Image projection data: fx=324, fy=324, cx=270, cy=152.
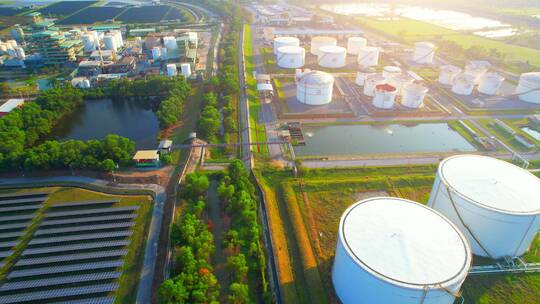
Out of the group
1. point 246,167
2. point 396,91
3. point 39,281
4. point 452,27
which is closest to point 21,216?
point 39,281

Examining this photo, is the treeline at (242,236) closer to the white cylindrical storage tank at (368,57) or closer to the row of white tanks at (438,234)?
the row of white tanks at (438,234)

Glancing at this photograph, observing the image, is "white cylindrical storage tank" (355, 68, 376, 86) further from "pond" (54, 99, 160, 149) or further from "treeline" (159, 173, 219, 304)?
"treeline" (159, 173, 219, 304)

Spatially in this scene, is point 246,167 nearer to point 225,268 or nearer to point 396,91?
point 225,268

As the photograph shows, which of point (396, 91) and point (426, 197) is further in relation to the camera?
point (396, 91)

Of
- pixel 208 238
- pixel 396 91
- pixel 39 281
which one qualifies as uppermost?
pixel 396 91

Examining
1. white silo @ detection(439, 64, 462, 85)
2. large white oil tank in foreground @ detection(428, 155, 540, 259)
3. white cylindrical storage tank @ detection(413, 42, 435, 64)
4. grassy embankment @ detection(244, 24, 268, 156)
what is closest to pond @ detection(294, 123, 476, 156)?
grassy embankment @ detection(244, 24, 268, 156)

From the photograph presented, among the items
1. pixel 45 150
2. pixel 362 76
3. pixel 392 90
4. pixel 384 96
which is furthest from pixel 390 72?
pixel 45 150
